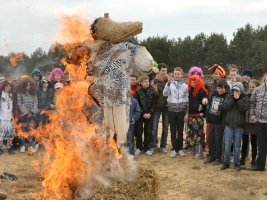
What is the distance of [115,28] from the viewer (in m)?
4.64

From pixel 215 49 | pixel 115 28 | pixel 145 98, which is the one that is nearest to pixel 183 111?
pixel 145 98

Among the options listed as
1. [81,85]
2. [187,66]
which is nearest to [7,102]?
[81,85]

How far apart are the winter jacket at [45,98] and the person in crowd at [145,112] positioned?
2.35 metres

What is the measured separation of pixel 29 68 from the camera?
1329cm

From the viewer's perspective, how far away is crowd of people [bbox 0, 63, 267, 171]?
856 centimetres

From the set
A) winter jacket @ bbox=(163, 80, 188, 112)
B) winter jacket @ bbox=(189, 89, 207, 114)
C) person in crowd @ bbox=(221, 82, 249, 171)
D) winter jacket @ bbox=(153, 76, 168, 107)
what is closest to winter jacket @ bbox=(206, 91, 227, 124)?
person in crowd @ bbox=(221, 82, 249, 171)

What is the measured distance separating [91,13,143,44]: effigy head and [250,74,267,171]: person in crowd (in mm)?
4537

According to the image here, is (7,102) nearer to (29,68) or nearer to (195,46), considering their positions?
(29,68)

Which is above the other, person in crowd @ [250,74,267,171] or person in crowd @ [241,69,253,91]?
person in crowd @ [241,69,253,91]

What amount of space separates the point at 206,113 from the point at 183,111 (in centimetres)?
80

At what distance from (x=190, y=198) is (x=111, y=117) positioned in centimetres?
278

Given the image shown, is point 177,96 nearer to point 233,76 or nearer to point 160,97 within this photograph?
point 160,97

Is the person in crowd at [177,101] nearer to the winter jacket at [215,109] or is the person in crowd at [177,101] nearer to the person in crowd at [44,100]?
the winter jacket at [215,109]

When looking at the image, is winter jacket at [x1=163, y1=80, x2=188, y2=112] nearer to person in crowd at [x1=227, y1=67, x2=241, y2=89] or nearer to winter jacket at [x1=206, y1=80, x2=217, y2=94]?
winter jacket at [x1=206, y1=80, x2=217, y2=94]
